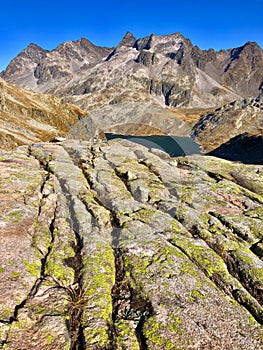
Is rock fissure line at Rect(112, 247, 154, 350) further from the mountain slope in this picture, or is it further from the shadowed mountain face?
the shadowed mountain face

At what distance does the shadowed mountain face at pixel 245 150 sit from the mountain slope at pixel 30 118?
10926cm

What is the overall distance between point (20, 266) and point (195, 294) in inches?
342

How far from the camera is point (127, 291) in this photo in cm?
1229

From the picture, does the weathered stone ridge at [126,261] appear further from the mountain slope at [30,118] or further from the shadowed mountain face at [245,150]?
the shadowed mountain face at [245,150]

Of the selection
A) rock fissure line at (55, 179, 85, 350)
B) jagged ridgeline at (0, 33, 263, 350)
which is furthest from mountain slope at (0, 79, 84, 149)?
rock fissure line at (55, 179, 85, 350)

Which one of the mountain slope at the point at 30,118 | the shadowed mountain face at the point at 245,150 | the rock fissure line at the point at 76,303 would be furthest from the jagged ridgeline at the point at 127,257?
the shadowed mountain face at the point at 245,150

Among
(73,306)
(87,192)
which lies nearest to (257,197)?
(87,192)

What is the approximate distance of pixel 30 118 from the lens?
128000 mm

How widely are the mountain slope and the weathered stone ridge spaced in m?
65.3

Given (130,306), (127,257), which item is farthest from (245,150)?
(130,306)

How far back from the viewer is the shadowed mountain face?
5950 inches

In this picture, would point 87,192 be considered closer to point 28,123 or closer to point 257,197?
point 257,197

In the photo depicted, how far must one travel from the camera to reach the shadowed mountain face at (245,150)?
151125mm

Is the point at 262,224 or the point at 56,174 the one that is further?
the point at 56,174
